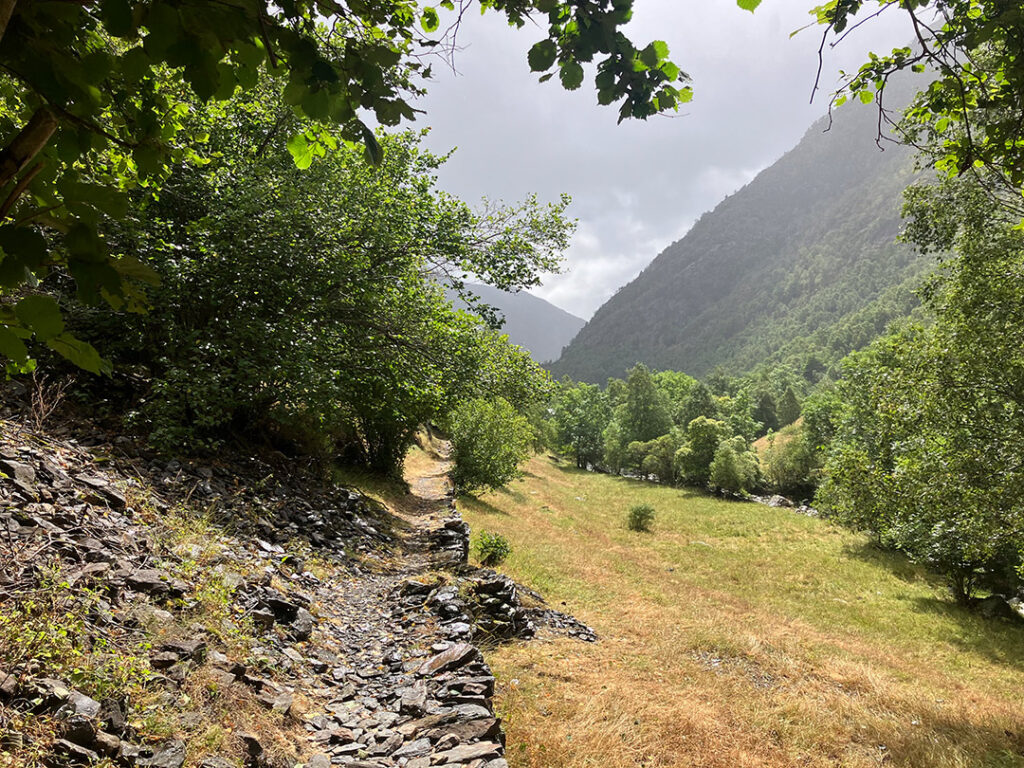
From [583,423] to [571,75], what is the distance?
75221mm

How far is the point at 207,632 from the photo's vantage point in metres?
4.69

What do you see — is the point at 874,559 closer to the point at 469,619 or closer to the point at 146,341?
the point at 469,619

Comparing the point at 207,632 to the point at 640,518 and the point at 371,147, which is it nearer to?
the point at 371,147

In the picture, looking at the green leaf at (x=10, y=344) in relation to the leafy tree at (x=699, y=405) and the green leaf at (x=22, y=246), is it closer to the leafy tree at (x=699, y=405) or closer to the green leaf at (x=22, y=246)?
the green leaf at (x=22, y=246)

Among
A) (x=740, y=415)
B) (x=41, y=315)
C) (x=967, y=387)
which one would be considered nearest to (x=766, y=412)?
(x=740, y=415)

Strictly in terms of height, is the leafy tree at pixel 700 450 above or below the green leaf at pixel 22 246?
above

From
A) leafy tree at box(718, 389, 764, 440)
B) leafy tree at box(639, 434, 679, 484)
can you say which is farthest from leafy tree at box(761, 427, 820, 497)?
leafy tree at box(718, 389, 764, 440)

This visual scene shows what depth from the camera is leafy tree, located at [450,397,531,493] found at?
82.4ft

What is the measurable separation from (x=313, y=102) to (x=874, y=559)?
1241 inches

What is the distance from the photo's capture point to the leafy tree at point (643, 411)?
68.9 meters

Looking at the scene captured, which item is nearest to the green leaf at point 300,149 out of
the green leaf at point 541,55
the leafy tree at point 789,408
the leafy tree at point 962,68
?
the green leaf at point 541,55

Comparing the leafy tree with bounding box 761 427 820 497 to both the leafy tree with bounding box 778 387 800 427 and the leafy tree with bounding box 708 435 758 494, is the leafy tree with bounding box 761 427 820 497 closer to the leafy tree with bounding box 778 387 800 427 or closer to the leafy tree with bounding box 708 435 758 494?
the leafy tree with bounding box 708 435 758 494

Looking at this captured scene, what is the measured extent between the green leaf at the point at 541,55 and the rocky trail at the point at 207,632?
15.9ft

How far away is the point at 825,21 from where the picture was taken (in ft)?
11.4
